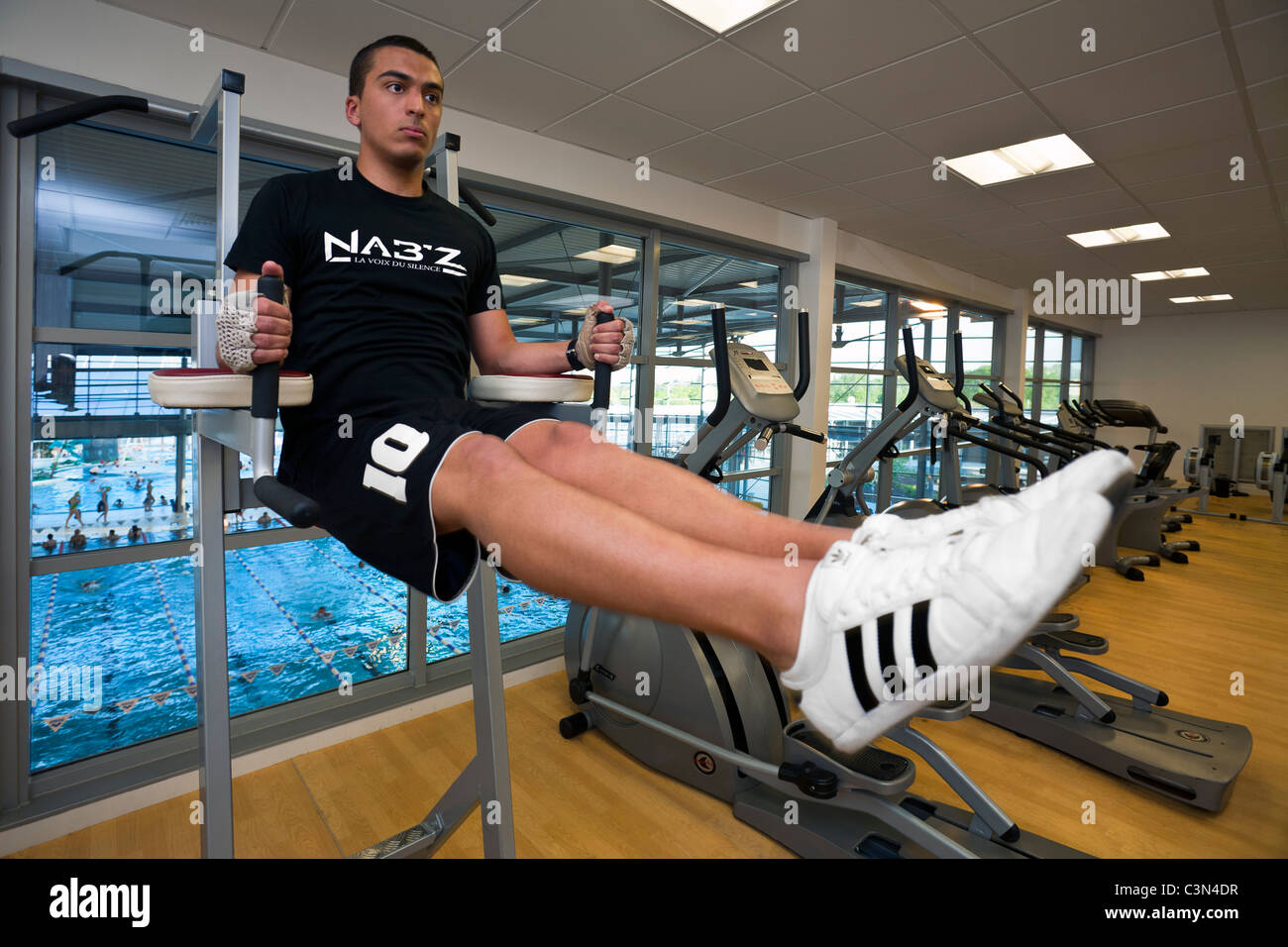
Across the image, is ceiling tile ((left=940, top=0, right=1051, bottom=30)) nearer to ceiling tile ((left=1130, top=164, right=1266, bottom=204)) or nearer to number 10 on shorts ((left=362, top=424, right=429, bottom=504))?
number 10 on shorts ((left=362, top=424, right=429, bottom=504))

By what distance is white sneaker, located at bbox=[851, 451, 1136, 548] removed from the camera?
0.69m

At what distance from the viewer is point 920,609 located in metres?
0.70

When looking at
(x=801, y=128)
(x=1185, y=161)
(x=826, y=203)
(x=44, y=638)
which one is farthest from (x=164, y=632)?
(x=1185, y=161)

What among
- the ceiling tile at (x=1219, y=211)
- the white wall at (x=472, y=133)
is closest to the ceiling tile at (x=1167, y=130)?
the ceiling tile at (x=1219, y=211)

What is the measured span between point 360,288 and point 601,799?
1.71m

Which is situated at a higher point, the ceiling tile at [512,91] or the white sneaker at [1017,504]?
the ceiling tile at [512,91]

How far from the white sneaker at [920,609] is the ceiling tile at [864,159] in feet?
10.5

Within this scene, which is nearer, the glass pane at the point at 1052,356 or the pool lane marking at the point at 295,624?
the pool lane marking at the point at 295,624

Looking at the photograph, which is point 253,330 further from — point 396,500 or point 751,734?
point 751,734

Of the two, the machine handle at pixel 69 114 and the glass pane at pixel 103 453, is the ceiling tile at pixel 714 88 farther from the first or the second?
the glass pane at pixel 103 453

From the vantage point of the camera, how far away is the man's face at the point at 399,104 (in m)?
1.41
